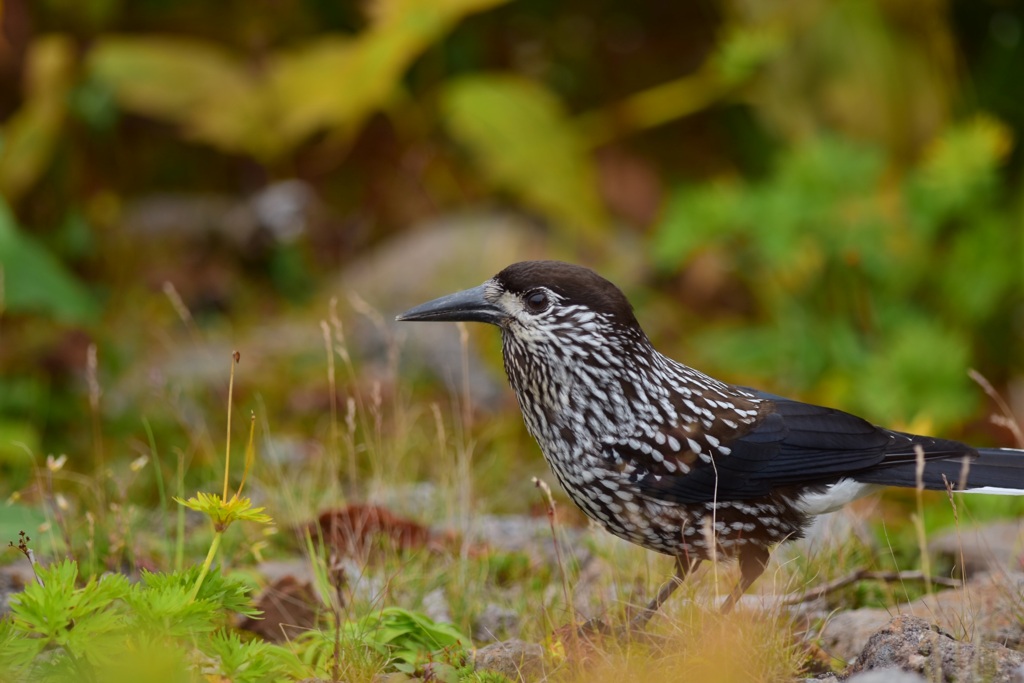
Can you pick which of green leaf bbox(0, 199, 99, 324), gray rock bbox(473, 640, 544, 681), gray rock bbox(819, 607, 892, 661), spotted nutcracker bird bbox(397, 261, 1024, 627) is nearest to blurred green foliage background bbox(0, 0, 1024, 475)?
green leaf bbox(0, 199, 99, 324)

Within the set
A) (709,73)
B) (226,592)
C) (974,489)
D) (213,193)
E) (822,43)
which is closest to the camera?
(226,592)

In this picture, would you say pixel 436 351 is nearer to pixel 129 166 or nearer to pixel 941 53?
pixel 129 166

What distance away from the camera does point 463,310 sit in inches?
150

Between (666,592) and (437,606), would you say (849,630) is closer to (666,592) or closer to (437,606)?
(666,592)

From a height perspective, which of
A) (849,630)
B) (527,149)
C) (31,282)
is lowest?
(849,630)

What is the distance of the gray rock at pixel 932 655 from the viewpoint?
2.90 metres

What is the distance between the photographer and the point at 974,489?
11.8ft

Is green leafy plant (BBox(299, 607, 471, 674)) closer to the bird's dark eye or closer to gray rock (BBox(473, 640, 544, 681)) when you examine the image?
gray rock (BBox(473, 640, 544, 681))

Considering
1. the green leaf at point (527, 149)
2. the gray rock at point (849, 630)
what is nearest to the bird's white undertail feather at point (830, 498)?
the gray rock at point (849, 630)

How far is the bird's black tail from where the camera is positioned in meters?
3.63

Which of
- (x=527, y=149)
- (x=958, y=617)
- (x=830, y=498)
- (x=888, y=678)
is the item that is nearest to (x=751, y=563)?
(x=830, y=498)

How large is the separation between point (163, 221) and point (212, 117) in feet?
3.94

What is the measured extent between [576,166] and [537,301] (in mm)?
3814

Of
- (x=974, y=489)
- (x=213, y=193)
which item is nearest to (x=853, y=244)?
(x=974, y=489)
